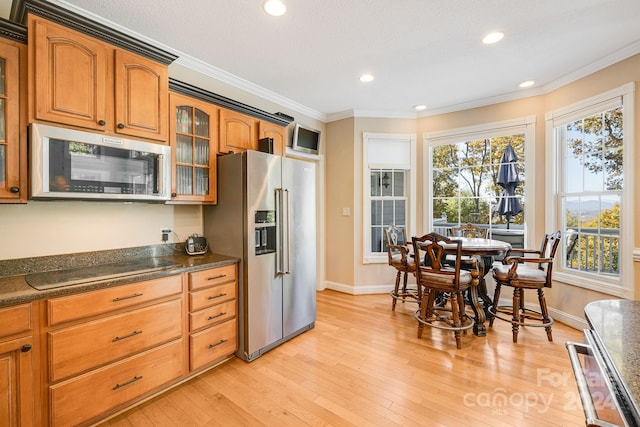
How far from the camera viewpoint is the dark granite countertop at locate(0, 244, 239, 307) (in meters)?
1.51

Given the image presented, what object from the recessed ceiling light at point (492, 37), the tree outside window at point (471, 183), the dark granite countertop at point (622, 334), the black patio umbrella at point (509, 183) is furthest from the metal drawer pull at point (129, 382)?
the black patio umbrella at point (509, 183)

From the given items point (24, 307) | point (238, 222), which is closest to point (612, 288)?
point (238, 222)

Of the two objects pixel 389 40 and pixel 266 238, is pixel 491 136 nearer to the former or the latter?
pixel 389 40

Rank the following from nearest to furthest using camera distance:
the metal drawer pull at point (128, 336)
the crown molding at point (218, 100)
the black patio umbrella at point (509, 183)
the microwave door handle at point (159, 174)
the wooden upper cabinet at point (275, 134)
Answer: the metal drawer pull at point (128, 336), the microwave door handle at point (159, 174), the crown molding at point (218, 100), the wooden upper cabinet at point (275, 134), the black patio umbrella at point (509, 183)

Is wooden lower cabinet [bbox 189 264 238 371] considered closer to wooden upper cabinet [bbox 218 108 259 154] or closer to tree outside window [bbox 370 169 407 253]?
wooden upper cabinet [bbox 218 108 259 154]

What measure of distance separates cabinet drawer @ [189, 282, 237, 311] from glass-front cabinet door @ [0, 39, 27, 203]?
122 cm

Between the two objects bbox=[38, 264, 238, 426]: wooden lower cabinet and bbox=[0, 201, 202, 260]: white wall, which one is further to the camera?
bbox=[0, 201, 202, 260]: white wall

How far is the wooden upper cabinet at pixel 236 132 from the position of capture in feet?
8.91

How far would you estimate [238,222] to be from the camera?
2.48 metres

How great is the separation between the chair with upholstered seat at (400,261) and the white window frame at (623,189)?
5.52 ft

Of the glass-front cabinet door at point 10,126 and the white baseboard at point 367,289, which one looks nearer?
the glass-front cabinet door at point 10,126

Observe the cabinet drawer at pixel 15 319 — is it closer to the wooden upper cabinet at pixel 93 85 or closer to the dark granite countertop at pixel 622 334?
the wooden upper cabinet at pixel 93 85

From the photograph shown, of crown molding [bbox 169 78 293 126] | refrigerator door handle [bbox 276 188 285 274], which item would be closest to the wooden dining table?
refrigerator door handle [bbox 276 188 285 274]

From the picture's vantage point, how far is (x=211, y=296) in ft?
7.54
